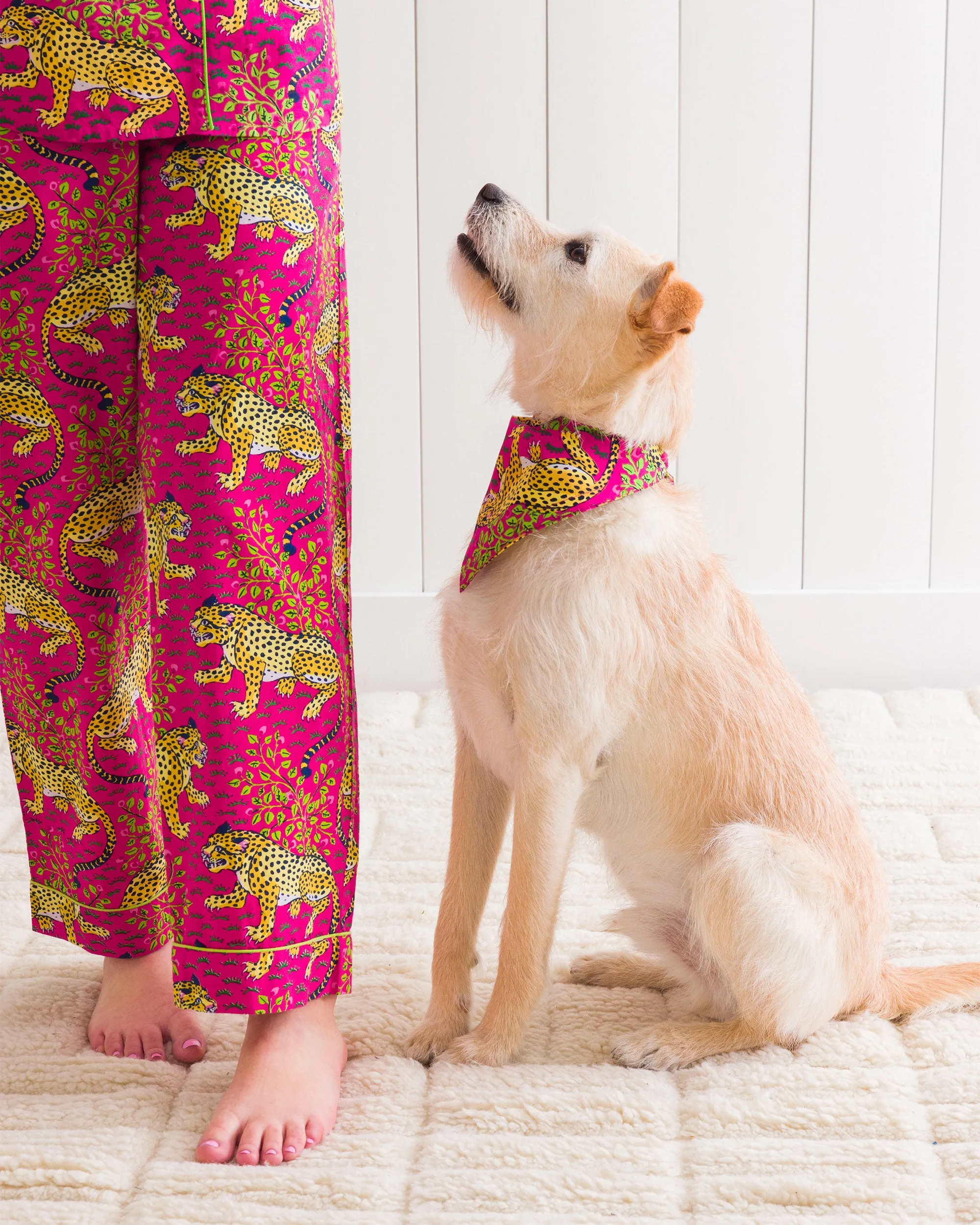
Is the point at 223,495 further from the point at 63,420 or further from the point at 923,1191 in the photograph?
the point at 923,1191

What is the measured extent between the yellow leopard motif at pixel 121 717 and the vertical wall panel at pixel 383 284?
4.07 feet

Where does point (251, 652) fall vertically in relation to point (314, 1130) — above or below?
above

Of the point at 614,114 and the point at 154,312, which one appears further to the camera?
the point at 614,114

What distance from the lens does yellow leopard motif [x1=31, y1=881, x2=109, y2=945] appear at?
139cm

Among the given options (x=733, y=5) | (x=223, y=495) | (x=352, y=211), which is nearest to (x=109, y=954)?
(x=223, y=495)

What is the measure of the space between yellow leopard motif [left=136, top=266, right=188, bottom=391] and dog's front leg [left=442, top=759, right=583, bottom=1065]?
1.75 ft

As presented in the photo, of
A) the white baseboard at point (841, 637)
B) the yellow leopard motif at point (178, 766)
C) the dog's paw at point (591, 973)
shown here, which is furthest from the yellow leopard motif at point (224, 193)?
the white baseboard at point (841, 637)

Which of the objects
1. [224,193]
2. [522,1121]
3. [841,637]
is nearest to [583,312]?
[224,193]

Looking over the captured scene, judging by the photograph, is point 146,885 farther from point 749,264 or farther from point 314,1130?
point 749,264

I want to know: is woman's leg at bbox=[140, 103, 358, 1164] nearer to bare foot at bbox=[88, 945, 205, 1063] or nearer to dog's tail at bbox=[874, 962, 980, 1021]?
bare foot at bbox=[88, 945, 205, 1063]

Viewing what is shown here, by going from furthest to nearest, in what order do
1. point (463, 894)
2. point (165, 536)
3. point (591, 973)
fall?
point (591, 973)
point (463, 894)
point (165, 536)

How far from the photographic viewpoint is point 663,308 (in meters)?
1.22

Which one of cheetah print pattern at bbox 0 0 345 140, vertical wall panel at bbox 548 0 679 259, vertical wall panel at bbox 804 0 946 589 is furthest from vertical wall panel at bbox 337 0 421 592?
cheetah print pattern at bbox 0 0 345 140

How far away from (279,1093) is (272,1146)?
0.05m
